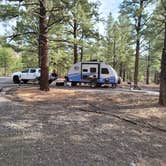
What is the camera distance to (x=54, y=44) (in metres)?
32.3

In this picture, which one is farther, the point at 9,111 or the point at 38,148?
the point at 9,111

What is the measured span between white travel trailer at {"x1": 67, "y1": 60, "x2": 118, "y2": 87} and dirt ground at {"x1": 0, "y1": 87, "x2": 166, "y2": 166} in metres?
14.4

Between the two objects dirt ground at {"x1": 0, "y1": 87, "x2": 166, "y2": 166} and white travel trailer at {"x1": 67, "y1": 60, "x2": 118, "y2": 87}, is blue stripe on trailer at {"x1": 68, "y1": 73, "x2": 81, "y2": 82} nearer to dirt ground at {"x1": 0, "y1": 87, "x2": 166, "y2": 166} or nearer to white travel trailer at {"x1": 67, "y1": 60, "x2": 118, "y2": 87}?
white travel trailer at {"x1": 67, "y1": 60, "x2": 118, "y2": 87}

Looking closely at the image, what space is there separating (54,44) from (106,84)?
7807 mm

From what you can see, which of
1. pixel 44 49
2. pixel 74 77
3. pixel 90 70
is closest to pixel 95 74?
pixel 90 70

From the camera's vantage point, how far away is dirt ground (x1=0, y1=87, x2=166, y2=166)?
596 centimetres

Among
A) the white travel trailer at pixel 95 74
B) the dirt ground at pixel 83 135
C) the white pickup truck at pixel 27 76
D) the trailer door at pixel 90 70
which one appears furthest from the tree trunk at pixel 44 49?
the white pickup truck at pixel 27 76

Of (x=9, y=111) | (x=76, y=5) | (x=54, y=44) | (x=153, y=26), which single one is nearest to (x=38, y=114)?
(x=9, y=111)

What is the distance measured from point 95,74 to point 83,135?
66.0 ft

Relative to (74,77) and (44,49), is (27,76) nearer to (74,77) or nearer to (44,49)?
(74,77)

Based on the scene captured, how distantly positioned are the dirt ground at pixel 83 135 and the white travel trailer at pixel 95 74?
47.4 ft

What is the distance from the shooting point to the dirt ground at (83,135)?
5.96 meters

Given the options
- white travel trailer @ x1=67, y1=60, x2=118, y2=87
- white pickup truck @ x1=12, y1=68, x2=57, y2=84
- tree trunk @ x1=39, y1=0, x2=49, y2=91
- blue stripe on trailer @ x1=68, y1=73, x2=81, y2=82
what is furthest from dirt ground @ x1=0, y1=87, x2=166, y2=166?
white pickup truck @ x1=12, y1=68, x2=57, y2=84

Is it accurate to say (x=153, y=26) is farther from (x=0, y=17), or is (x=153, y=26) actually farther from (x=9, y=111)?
(x=9, y=111)
